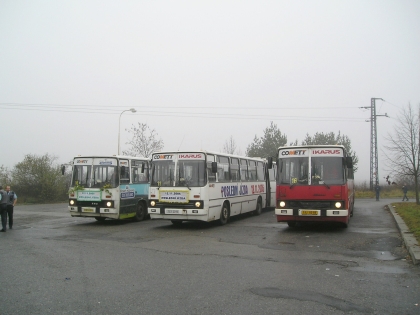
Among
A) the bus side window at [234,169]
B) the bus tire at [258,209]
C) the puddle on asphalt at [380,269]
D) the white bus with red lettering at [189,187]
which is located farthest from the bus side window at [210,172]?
the puddle on asphalt at [380,269]

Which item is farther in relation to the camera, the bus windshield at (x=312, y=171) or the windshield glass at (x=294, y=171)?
the windshield glass at (x=294, y=171)

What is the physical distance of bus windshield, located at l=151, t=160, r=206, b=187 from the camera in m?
15.3

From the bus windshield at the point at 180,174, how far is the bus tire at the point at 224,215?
2.21m

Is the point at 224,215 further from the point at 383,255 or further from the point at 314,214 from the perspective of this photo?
the point at 383,255

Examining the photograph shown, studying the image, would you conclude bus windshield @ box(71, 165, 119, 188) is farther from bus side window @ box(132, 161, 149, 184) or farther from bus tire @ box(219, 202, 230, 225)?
bus tire @ box(219, 202, 230, 225)

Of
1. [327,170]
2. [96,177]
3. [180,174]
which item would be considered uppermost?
[327,170]

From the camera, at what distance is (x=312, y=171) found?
14.1 m

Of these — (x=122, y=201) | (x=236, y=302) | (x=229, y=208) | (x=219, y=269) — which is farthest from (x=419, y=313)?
(x=122, y=201)

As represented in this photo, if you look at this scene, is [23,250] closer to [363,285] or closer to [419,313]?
[363,285]

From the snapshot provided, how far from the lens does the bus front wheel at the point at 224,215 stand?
16.9 m

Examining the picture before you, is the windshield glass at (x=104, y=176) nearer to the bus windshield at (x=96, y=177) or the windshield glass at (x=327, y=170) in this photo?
the bus windshield at (x=96, y=177)

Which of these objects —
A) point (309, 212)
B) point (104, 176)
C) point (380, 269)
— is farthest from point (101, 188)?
point (380, 269)

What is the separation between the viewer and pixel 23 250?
1090 cm

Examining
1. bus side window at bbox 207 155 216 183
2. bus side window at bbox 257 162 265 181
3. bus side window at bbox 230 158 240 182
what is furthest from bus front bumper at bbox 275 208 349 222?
bus side window at bbox 257 162 265 181
